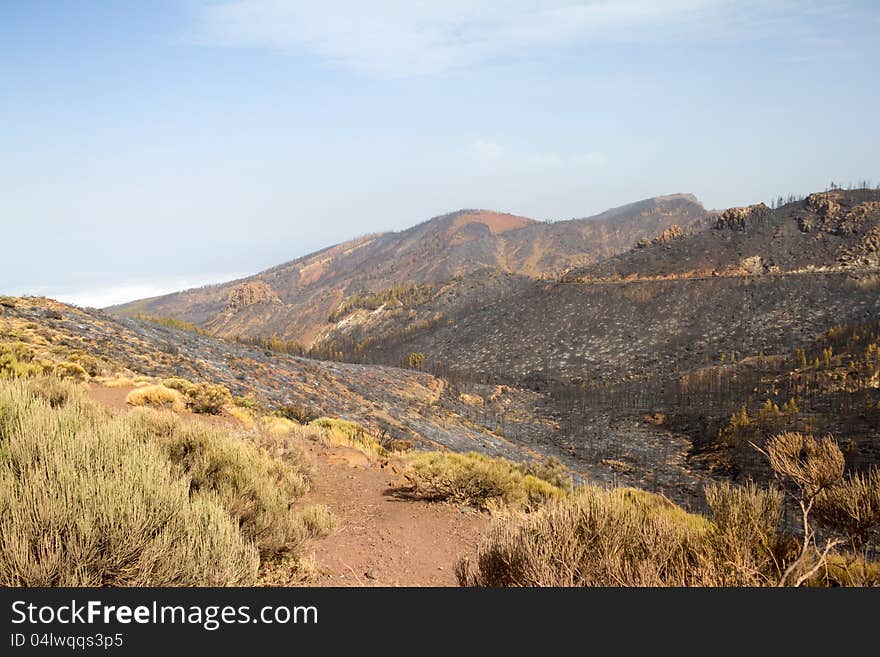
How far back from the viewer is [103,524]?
3.21 metres

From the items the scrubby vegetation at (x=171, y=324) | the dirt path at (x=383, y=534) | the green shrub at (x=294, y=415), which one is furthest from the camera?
the scrubby vegetation at (x=171, y=324)

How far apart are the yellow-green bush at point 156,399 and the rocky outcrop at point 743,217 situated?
11853cm

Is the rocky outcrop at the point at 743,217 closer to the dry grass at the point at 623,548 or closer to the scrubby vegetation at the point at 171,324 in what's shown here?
the scrubby vegetation at the point at 171,324

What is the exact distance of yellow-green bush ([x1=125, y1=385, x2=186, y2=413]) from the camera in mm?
11836

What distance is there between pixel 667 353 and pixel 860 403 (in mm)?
35515

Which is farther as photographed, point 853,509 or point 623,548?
point 853,509

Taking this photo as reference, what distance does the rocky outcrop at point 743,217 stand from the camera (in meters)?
107

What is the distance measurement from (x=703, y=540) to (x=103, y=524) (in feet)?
14.9

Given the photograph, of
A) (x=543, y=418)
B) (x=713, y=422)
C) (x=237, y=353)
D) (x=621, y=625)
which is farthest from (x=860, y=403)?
(x=621, y=625)

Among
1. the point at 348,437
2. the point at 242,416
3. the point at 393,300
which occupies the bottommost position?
the point at 348,437

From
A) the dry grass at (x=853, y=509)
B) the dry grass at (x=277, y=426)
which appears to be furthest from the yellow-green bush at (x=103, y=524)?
the dry grass at (x=277, y=426)

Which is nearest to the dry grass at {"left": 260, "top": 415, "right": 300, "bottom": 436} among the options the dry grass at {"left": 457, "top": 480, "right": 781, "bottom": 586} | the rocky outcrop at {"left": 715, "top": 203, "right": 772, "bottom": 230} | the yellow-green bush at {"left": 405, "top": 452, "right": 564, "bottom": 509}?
the yellow-green bush at {"left": 405, "top": 452, "right": 564, "bottom": 509}

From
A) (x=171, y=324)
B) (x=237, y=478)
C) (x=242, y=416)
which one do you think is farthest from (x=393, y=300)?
(x=237, y=478)

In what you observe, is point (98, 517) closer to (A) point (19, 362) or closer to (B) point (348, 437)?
(B) point (348, 437)
